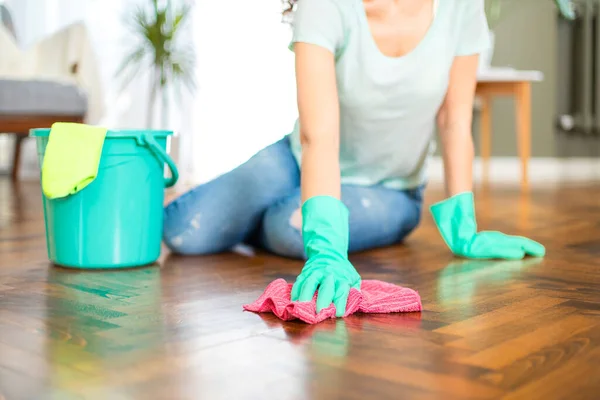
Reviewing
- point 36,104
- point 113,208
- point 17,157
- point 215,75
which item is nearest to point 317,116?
point 113,208

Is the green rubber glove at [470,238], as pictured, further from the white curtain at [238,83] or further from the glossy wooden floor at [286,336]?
the white curtain at [238,83]

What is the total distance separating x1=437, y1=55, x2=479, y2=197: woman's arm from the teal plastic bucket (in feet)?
1.90

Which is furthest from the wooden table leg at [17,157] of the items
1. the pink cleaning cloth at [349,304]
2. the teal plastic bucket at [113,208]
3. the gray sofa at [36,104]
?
the pink cleaning cloth at [349,304]

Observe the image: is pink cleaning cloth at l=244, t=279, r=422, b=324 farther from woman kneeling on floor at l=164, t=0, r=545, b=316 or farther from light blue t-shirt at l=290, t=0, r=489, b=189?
light blue t-shirt at l=290, t=0, r=489, b=189

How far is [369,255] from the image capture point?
1534 millimetres

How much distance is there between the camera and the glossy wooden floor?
67 centimetres

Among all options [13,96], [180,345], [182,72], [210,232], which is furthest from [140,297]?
[182,72]

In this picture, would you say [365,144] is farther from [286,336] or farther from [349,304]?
[286,336]

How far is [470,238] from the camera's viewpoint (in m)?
1.46

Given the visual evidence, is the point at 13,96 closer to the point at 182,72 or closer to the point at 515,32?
the point at 182,72

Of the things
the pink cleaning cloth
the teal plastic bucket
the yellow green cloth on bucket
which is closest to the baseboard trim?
the teal plastic bucket

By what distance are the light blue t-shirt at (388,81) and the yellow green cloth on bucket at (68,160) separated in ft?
1.44

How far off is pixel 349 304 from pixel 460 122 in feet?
2.18

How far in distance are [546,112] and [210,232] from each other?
3490 millimetres
